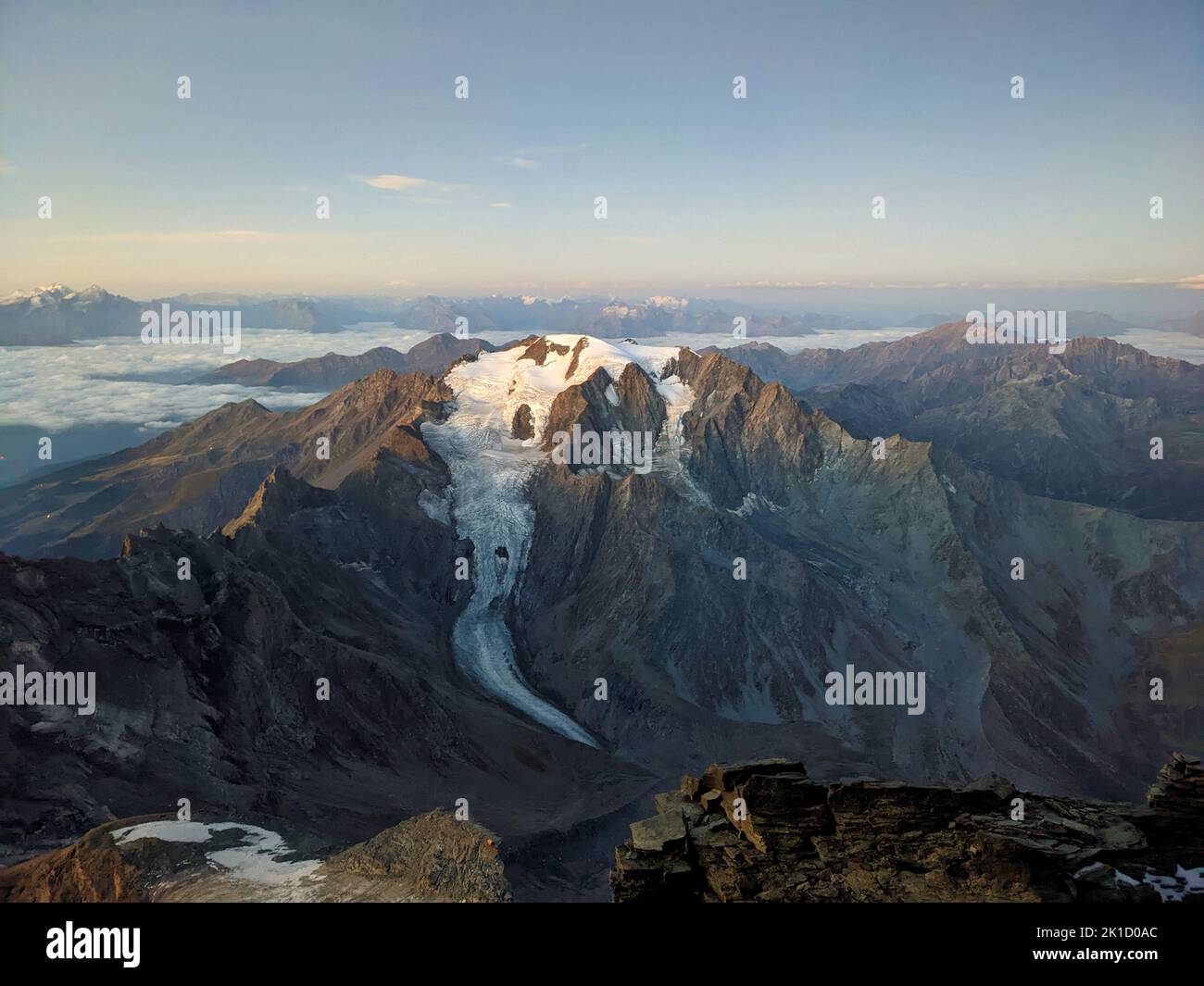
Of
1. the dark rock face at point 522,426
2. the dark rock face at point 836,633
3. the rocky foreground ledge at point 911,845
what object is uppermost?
the dark rock face at point 522,426

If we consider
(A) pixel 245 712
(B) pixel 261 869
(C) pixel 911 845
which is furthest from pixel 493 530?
(C) pixel 911 845

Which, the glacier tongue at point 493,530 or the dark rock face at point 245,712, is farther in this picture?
the glacier tongue at point 493,530

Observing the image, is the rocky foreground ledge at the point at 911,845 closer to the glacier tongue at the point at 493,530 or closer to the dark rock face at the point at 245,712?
the dark rock face at the point at 245,712

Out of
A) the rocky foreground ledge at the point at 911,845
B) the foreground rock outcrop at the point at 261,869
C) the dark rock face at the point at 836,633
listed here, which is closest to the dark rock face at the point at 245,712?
the foreground rock outcrop at the point at 261,869

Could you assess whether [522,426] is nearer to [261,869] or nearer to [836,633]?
[836,633]

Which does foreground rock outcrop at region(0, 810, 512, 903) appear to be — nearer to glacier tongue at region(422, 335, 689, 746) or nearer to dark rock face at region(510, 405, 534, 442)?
glacier tongue at region(422, 335, 689, 746)

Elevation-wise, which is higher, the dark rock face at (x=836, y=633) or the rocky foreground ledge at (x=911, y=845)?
the rocky foreground ledge at (x=911, y=845)
